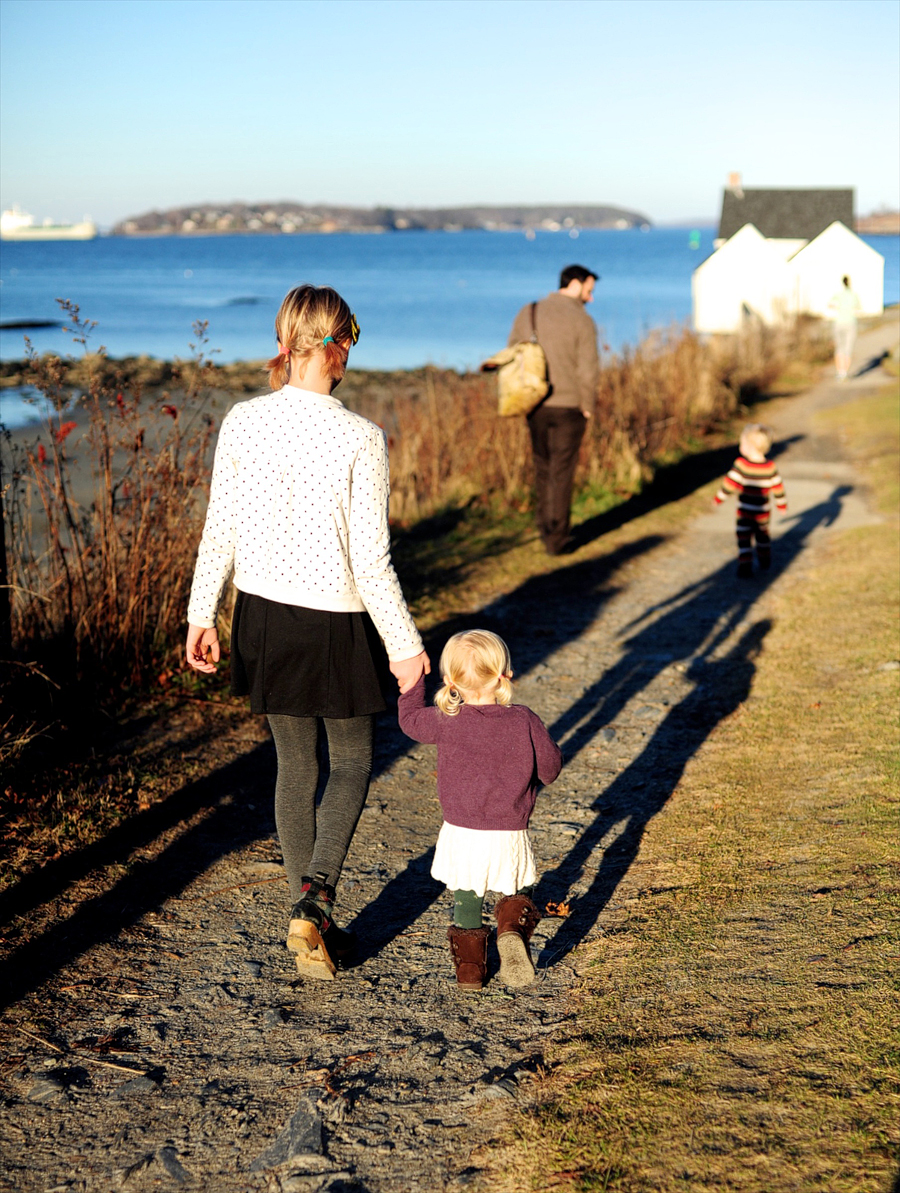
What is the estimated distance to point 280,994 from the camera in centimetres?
337

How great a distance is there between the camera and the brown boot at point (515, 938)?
324 centimetres

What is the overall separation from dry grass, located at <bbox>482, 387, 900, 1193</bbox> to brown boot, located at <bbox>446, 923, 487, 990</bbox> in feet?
1.01

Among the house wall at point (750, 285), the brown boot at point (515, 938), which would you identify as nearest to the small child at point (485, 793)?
the brown boot at point (515, 938)

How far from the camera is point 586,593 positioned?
834 centimetres

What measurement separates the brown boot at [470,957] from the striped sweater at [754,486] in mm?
5583

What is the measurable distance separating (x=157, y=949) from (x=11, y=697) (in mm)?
1921

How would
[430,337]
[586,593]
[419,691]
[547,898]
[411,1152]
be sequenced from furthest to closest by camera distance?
[430,337] < [586,593] < [547,898] < [419,691] < [411,1152]

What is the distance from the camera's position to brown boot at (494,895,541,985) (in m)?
3.24

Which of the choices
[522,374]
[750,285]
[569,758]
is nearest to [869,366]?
[750,285]

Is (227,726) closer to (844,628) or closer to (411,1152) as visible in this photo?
(411,1152)

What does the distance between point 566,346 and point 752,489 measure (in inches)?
68.8

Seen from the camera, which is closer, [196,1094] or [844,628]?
[196,1094]

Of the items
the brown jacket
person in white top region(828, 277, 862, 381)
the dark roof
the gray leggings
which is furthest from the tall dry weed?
the dark roof

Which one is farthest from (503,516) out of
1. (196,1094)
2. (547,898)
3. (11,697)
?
(196,1094)
